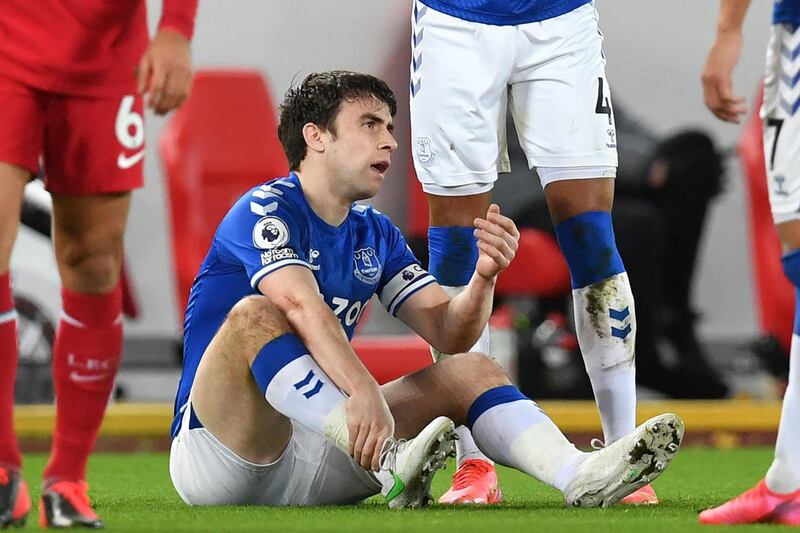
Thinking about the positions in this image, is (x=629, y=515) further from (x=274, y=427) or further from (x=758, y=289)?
(x=758, y=289)

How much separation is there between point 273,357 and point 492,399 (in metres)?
0.49

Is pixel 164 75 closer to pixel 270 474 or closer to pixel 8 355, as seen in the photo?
pixel 8 355

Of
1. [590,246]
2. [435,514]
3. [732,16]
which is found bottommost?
[435,514]

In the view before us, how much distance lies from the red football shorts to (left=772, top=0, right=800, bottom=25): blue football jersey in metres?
1.21

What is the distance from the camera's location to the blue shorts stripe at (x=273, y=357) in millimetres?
2973

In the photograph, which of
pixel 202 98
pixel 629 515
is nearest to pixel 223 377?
pixel 629 515

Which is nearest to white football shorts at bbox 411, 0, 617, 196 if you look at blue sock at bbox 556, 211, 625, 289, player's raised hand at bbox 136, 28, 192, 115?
blue sock at bbox 556, 211, 625, 289

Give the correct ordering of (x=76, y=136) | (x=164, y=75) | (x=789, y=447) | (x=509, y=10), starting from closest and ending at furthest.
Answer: (x=164, y=75) → (x=789, y=447) → (x=76, y=136) → (x=509, y=10)

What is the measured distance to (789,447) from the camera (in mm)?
2684

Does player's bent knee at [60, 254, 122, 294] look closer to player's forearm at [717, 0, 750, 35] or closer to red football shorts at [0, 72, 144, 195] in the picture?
red football shorts at [0, 72, 144, 195]

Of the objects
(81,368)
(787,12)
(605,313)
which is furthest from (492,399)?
(787,12)

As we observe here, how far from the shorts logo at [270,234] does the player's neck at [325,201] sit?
0.16m

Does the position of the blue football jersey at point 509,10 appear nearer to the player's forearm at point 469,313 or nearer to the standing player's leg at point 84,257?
the player's forearm at point 469,313

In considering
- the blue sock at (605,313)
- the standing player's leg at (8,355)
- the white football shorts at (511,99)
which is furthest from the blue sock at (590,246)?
the standing player's leg at (8,355)
